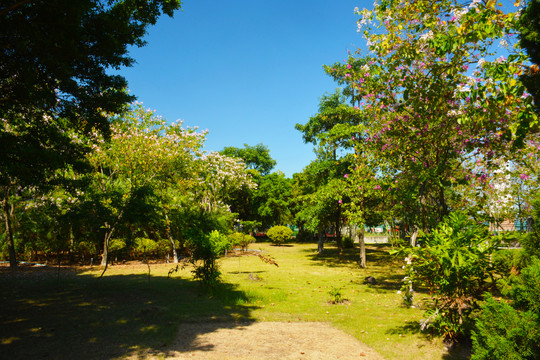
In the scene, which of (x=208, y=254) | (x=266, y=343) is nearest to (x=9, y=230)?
(x=208, y=254)

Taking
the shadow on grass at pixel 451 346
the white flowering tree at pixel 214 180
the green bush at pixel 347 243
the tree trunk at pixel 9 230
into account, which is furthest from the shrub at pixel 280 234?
the shadow on grass at pixel 451 346

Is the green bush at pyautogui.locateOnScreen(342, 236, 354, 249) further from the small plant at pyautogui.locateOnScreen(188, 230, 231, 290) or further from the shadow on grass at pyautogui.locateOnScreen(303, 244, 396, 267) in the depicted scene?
the small plant at pyautogui.locateOnScreen(188, 230, 231, 290)

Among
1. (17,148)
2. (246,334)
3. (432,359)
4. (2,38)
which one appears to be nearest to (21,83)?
(2,38)

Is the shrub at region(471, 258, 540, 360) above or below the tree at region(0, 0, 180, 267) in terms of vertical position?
below

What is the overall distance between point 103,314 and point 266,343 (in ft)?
14.9

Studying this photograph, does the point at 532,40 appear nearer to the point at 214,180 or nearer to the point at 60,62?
the point at 60,62

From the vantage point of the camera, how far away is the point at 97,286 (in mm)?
11266

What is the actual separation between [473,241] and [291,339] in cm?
410

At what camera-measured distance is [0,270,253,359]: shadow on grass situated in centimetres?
572

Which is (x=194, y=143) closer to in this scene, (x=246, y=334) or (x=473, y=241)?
(x=246, y=334)

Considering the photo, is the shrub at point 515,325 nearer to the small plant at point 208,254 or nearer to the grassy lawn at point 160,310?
the grassy lawn at point 160,310

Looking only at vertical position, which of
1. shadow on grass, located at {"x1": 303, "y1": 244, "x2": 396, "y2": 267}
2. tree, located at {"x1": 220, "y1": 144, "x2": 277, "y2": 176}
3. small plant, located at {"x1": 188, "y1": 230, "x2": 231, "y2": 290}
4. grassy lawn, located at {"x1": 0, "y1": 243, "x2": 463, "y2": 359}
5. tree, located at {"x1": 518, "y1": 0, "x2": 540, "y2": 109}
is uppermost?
tree, located at {"x1": 220, "y1": 144, "x2": 277, "y2": 176}

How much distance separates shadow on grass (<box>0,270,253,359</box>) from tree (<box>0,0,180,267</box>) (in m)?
3.53

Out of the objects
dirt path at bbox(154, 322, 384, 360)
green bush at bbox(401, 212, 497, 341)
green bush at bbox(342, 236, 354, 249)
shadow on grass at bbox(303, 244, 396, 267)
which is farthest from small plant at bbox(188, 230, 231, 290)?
green bush at bbox(342, 236, 354, 249)
